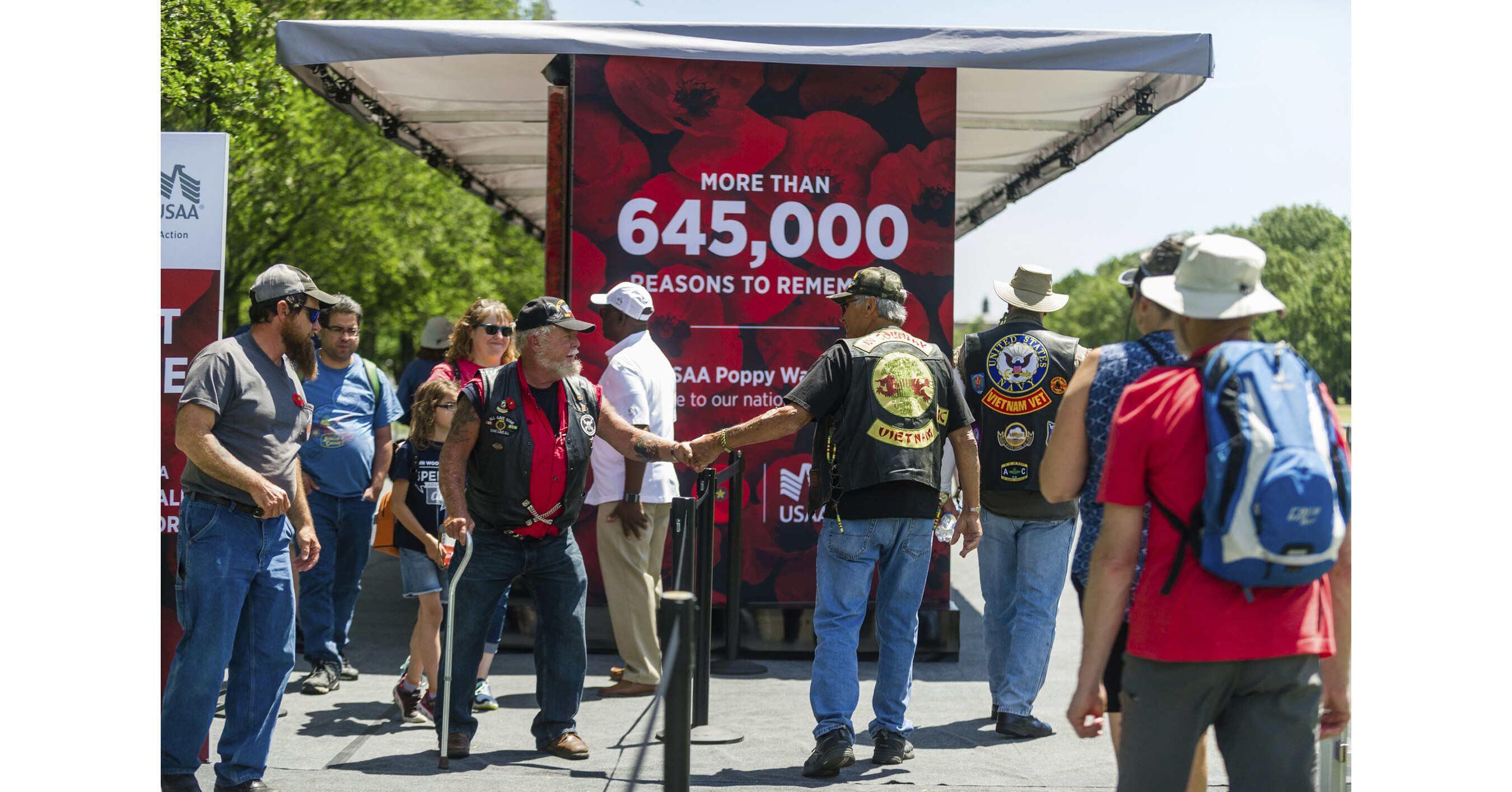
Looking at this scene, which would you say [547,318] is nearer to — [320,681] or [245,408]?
[245,408]

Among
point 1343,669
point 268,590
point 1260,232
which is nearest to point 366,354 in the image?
point 268,590

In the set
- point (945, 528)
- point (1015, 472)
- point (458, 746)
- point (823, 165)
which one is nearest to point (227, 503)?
point (458, 746)

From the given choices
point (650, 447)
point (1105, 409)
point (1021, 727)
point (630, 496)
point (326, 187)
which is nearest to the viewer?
point (1105, 409)

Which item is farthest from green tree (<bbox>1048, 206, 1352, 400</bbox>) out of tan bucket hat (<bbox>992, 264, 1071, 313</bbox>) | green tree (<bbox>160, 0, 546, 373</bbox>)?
tan bucket hat (<bbox>992, 264, 1071, 313</bbox>)

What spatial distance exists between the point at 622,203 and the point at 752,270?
0.81 meters

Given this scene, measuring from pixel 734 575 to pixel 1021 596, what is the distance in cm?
133

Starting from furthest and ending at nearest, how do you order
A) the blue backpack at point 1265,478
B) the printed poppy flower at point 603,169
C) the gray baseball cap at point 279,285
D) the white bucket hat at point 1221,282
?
the printed poppy flower at point 603,169
the gray baseball cap at point 279,285
the white bucket hat at point 1221,282
the blue backpack at point 1265,478

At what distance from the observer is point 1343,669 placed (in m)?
2.95

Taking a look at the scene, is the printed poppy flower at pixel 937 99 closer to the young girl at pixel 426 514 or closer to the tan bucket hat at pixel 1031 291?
the tan bucket hat at pixel 1031 291

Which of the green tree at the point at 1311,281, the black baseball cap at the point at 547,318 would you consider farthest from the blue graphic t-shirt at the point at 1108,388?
the green tree at the point at 1311,281

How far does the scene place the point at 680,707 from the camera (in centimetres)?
296

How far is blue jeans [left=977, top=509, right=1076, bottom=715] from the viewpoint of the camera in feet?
17.8

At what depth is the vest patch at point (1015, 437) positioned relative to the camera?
18.0 ft

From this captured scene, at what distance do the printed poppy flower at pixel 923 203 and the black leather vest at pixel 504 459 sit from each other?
108 inches
